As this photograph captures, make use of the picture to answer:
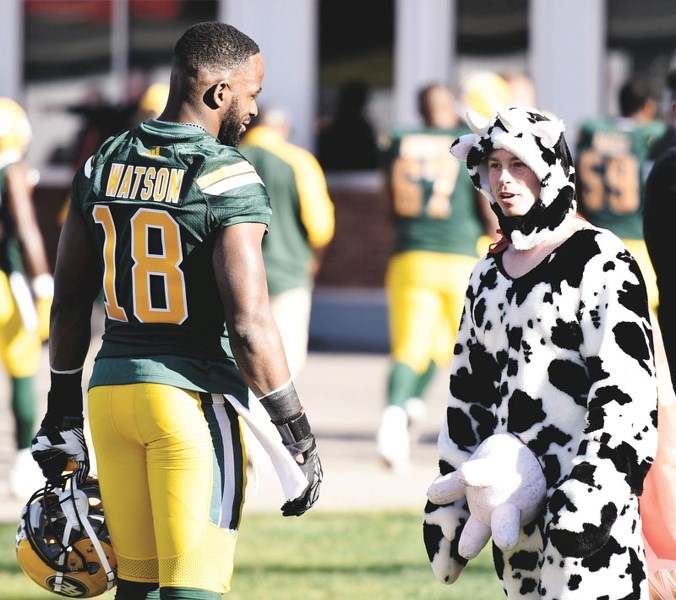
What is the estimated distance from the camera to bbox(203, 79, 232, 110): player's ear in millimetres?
3947

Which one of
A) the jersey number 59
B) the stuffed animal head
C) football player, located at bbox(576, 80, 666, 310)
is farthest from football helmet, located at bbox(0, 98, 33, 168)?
the stuffed animal head

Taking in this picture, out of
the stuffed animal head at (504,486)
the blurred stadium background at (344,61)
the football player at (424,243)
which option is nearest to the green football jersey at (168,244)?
the stuffed animal head at (504,486)

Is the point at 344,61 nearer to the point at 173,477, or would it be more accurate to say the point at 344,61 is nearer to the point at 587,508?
the point at 173,477

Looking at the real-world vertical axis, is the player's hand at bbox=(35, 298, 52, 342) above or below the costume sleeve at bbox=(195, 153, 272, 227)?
below

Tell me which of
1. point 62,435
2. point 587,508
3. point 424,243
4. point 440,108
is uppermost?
point 440,108

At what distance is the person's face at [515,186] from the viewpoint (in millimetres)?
3584

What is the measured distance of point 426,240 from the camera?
8.35m

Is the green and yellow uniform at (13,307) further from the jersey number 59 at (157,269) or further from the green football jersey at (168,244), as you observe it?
the jersey number 59 at (157,269)

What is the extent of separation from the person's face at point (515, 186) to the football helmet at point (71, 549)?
141cm

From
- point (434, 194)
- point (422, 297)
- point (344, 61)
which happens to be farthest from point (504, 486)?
point (344, 61)

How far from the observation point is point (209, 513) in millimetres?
3857

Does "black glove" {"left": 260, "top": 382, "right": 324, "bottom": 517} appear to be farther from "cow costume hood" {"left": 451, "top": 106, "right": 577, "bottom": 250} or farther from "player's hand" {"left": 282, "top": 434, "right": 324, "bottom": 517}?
"cow costume hood" {"left": 451, "top": 106, "right": 577, "bottom": 250}

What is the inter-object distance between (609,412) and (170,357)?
1164 millimetres

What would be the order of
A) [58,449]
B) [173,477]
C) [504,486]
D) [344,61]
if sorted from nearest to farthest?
[504,486] < [173,477] < [58,449] < [344,61]
